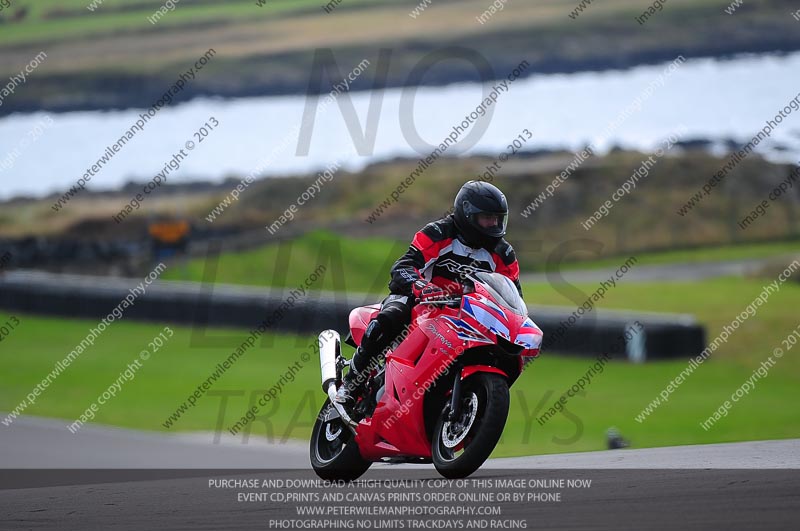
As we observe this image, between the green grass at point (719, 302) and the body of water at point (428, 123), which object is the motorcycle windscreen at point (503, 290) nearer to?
the green grass at point (719, 302)

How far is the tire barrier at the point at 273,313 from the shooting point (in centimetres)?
1928

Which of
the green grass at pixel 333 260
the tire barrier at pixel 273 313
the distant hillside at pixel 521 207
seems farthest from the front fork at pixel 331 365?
the distant hillside at pixel 521 207

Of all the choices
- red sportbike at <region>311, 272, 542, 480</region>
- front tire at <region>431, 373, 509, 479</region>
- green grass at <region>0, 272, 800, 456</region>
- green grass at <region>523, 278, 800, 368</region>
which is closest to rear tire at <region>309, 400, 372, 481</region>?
red sportbike at <region>311, 272, 542, 480</region>

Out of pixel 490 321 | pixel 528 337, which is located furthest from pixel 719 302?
pixel 490 321

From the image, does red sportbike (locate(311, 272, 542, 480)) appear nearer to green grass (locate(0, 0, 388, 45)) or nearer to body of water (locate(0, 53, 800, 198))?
body of water (locate(0, 53, 800, 198))

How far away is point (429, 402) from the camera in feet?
26.9

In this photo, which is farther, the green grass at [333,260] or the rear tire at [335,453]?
the green grass at [333,260]

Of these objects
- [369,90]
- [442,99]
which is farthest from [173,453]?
[369,90]

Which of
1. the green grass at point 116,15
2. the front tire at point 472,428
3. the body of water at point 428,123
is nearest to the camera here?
the front tire at point 472,428

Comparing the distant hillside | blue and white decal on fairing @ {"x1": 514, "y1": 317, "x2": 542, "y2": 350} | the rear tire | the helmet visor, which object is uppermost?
the helmet visor

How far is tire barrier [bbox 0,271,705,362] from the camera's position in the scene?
1928cm

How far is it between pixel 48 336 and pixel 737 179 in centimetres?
1885

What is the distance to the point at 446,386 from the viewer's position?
816cm

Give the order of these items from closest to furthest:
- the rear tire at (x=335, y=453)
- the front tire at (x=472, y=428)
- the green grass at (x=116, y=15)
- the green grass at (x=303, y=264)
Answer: the front tire at (x=472, y=428) → the rear tire at (x=335, y=453) → the green grass at (x=303, y=264) → the green grass at (x=116, y=15)
